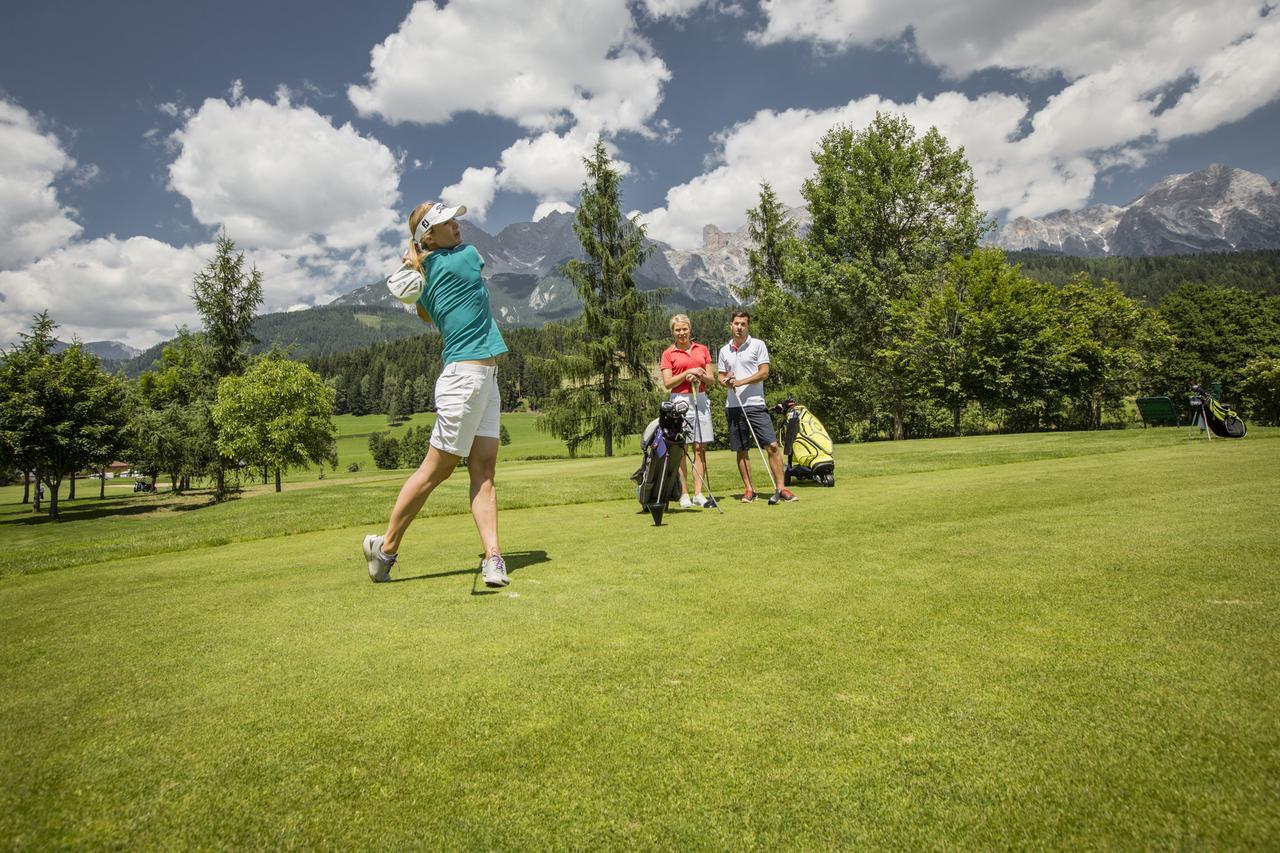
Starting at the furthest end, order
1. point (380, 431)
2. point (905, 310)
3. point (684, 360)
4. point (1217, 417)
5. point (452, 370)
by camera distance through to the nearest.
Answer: point (380, 431) → point (905, 310) → point (1217, 417) → point (684, 360) → point (452, 370)

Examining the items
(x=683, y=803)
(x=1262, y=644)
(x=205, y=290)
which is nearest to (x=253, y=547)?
(x=683, y=803)

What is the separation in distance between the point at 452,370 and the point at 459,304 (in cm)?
58

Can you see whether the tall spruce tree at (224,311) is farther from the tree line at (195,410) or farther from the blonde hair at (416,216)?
the blonde hair at (416,216)

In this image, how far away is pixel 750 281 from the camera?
43719 mm

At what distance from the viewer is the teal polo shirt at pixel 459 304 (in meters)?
5.17

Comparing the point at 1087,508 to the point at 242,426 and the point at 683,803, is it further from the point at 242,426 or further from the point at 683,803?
the point at 242,426

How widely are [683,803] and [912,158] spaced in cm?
4107

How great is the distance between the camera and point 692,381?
901cm

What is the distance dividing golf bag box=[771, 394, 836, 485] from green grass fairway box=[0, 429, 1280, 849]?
5571 millimetres

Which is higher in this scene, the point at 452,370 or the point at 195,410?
the point at 195,410

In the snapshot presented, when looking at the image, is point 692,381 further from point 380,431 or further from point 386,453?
point 380,431

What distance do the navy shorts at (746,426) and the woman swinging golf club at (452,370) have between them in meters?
4.91

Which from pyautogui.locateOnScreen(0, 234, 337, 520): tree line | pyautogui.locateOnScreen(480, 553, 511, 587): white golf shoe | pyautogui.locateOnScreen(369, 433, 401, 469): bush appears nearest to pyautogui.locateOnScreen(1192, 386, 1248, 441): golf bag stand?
pyautogui.locateOnScreen(480, 553, 511, 587): white golf shoe

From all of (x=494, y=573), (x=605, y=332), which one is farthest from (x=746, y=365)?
(x=605, y=332)
